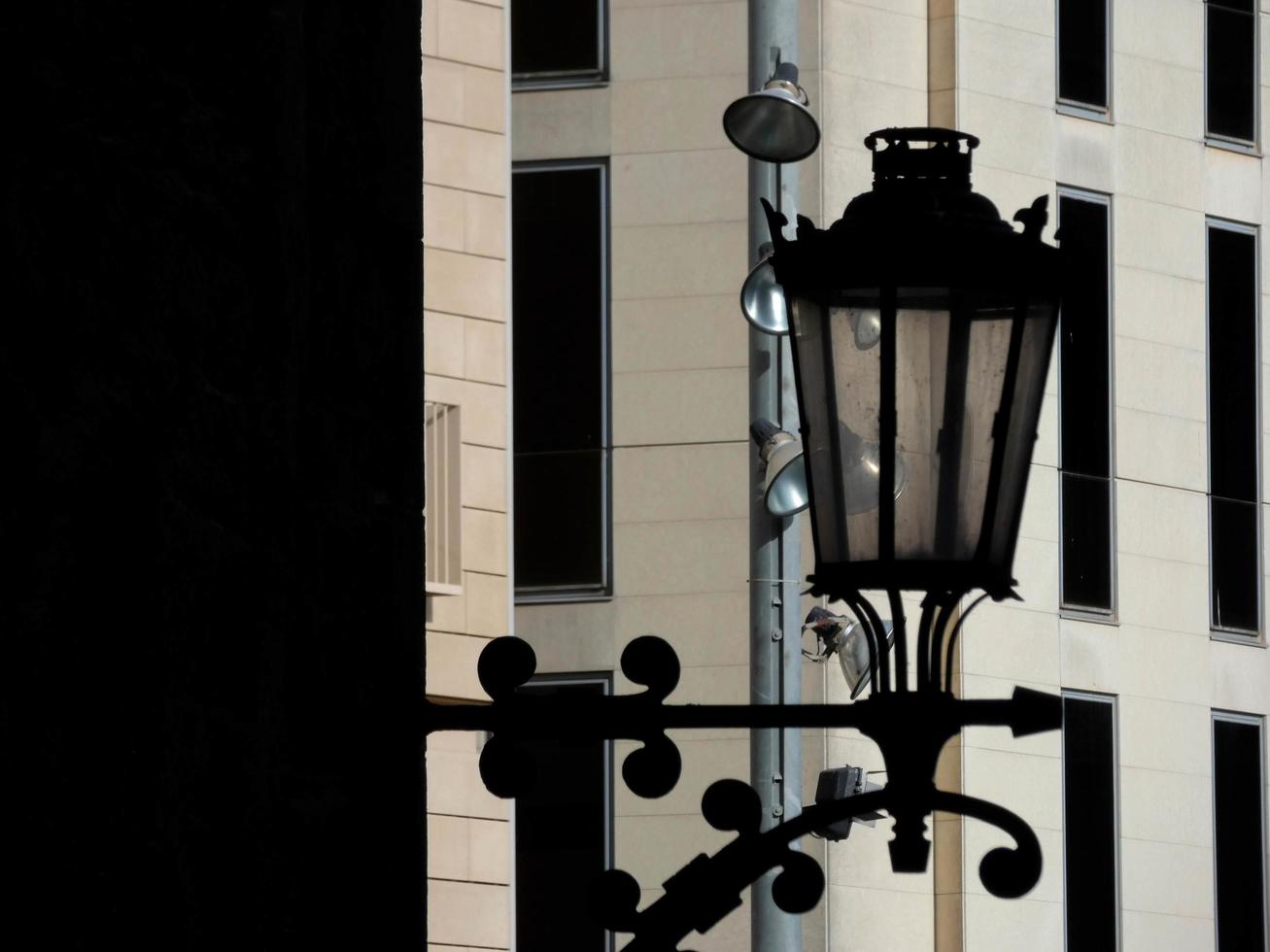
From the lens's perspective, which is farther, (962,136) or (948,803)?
(962,136)

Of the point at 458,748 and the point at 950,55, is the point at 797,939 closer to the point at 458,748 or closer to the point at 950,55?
the point at 458,748

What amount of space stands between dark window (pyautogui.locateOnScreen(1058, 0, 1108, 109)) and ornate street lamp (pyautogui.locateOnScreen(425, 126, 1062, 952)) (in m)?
18.3

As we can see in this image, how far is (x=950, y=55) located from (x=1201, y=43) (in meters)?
2.71

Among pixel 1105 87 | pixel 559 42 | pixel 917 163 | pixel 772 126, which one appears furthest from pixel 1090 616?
pixel 917 163

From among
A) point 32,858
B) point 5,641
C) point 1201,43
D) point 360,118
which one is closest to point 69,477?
point 5,641

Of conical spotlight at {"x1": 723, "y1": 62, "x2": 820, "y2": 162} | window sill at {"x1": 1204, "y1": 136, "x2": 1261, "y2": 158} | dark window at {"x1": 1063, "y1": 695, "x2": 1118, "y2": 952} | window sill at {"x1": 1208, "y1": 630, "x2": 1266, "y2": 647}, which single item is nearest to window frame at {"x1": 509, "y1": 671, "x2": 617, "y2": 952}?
dark window at {"x1": 1063, "y1": 695, "x2": 1118, "y2": 952}

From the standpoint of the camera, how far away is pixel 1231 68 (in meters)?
23.2

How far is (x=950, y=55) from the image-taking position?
21391 millimetres

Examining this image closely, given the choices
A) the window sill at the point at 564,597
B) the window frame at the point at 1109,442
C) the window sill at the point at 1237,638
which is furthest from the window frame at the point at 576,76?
the window sill at the point at 1237,638

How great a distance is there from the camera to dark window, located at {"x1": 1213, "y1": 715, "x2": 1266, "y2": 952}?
72.7 ft

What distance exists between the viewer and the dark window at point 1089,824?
21.1m

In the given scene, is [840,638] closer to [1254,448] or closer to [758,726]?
[758,726]

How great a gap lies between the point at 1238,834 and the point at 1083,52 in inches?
240

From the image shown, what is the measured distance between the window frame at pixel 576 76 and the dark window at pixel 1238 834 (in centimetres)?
676
